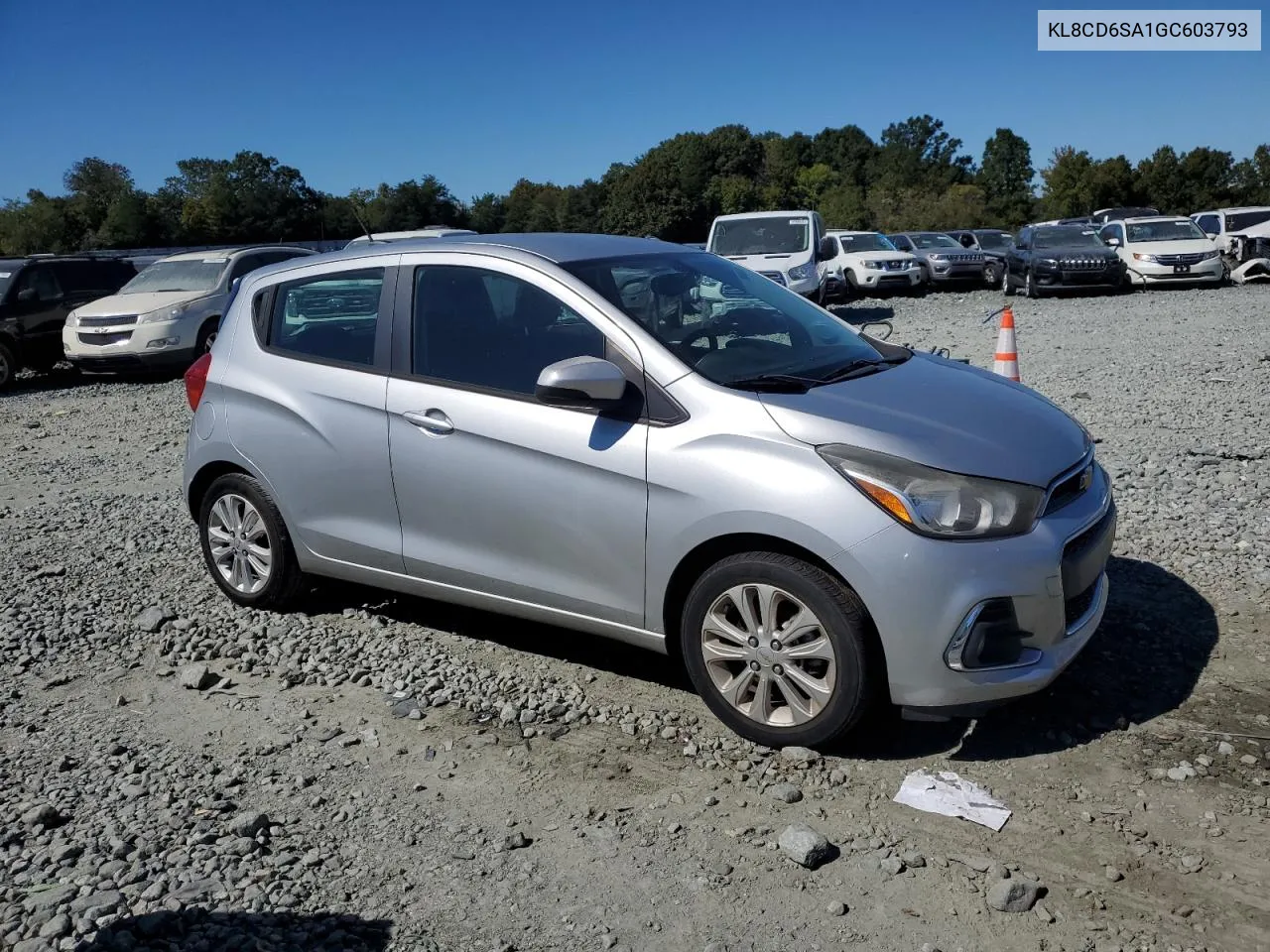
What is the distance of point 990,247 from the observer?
32469 millimetres

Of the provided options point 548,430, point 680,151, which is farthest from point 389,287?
point 680,151

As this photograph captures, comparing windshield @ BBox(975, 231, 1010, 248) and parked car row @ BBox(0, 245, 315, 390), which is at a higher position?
windshield @ BBox(975, 231, 1010, 248)

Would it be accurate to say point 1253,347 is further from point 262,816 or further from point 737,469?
point 262,816

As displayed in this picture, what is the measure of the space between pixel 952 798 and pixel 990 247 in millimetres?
31311

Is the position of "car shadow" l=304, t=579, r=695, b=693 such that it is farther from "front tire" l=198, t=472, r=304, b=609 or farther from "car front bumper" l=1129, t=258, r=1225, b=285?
"car front bumper" l=1129, t=258, r=1225, b=285

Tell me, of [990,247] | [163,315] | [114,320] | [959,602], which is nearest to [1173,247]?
[990,247]

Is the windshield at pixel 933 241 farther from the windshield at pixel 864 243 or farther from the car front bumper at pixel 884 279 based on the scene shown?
the car front bumper at pixel 884 279

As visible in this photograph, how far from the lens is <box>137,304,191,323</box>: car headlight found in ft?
51.5

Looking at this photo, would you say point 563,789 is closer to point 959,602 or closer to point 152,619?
point 959,602

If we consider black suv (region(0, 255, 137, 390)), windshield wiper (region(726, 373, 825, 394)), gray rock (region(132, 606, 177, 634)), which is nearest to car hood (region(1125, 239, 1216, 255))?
black suv (region(0, 255, 137, 390))

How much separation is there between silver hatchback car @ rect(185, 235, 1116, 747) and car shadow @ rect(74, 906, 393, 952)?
1.51 m

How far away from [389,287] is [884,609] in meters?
2.61

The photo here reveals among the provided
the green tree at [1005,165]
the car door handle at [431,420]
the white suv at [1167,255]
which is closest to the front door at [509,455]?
the car door handle at [431,420]

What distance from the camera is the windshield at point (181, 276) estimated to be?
54.3 feet
